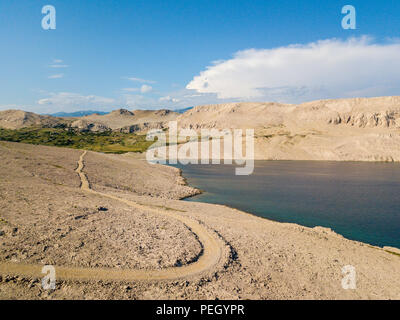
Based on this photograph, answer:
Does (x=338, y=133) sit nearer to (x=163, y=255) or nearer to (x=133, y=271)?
(x=163, y=255)

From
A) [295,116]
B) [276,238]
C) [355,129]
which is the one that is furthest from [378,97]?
[276,238]

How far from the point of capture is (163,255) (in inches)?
749

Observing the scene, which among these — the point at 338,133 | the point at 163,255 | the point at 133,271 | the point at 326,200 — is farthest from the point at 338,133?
the point at 133,271

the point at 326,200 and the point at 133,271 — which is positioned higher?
the point at 133,271

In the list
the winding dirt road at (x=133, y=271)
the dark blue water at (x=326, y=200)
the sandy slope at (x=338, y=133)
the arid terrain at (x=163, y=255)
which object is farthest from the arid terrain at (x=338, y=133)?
the winding dirt road at (x=133, y=271)

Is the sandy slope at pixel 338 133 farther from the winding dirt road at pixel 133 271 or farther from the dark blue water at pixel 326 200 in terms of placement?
the winding dirt road at pixel 133 271

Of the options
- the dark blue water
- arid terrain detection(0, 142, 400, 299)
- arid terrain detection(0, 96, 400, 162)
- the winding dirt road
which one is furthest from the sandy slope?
the winding dirt road

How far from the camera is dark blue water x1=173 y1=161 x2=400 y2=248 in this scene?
106 feet

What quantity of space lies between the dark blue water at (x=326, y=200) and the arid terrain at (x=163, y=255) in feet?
21.6

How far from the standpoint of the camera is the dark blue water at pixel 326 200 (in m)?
32.3

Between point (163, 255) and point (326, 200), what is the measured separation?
3699 centimetres

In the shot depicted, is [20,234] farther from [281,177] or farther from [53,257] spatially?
[281,177]
